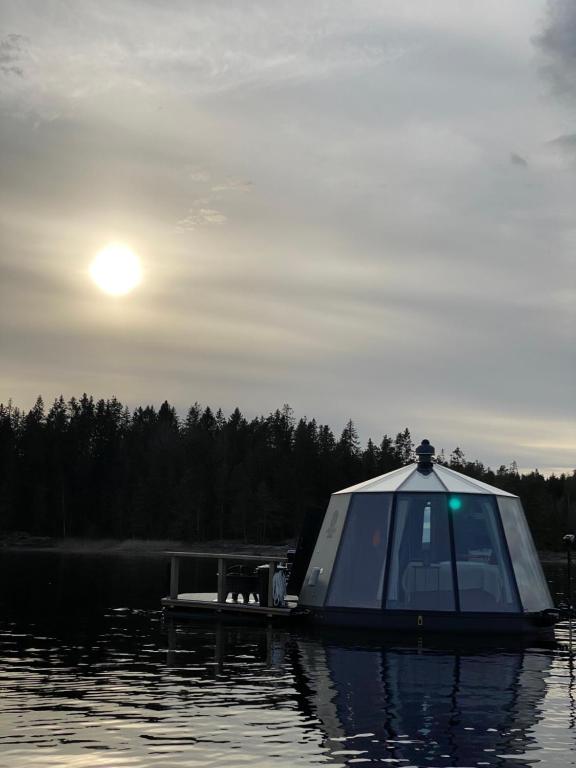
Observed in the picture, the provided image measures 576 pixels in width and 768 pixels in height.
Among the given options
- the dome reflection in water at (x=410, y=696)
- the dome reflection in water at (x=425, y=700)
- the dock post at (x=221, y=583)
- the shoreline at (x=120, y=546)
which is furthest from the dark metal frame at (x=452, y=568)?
the shoreline at (x=120, y=546)

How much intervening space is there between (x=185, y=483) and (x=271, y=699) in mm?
151435

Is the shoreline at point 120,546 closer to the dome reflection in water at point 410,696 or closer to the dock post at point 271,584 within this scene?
the dock post at point 271,584

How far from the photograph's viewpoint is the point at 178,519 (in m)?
173

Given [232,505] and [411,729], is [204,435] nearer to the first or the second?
[232,505]

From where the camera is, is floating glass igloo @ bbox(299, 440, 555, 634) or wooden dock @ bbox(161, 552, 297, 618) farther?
wooden dock @ bbox(161, 552, 297, 618)

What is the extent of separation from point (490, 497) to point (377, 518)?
4338 millimetres

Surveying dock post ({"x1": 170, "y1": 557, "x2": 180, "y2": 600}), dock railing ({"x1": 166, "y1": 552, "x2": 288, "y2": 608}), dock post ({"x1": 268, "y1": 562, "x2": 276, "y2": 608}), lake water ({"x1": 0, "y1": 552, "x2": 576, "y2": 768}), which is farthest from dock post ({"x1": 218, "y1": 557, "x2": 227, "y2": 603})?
lake water ({"x1": 0, "y1": 552, "x2": 576, "y2": 768})

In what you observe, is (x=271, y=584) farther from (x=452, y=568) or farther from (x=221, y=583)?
(x=452, y=568)

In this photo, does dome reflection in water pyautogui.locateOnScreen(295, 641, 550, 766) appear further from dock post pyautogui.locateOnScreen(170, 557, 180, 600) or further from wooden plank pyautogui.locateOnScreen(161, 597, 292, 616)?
dock post pyautogui.locateOnScreen(170, 557, 180, 600)

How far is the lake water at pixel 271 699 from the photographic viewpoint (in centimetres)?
1645

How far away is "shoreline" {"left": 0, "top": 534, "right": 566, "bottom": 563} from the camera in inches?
6201

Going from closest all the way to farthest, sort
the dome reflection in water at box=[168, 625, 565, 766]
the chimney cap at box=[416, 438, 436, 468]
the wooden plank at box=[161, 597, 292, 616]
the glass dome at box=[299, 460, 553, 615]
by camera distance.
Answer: the dome reflection in water at box=[168, 625, 565, 766], the glass dome at box=[299, 460, 553, 615], the wooden plank at box=[161, 597, 292, 616], the chimney cap at box=[416, 438, 436, 468]

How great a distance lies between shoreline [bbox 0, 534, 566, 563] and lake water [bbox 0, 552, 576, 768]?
122501 mm

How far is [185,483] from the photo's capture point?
171375 millimetres
